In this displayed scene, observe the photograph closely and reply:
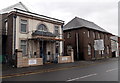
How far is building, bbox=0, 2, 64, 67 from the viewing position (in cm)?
1734

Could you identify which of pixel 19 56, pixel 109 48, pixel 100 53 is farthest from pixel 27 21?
pixel 109 48

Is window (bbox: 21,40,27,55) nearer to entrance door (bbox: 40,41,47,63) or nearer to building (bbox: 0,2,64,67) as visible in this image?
building (bbox: 0,2,64,67)

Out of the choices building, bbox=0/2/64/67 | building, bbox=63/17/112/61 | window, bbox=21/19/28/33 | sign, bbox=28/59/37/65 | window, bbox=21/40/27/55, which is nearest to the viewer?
sign, bbox=28/59/37/65

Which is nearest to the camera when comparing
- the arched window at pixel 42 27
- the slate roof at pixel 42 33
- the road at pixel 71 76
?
the road at pixel 71 76

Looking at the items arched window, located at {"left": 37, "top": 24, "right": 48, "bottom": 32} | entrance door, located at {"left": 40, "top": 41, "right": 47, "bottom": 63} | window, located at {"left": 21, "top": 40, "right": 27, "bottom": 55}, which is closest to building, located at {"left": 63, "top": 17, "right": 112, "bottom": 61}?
entrance door, located at {"left": 40, "top": 41, "right": 47, "bottom": 63}

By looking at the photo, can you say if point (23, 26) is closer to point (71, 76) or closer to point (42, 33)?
point (42, 33)

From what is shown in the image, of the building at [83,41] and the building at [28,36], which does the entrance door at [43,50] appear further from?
the building at [83,41]

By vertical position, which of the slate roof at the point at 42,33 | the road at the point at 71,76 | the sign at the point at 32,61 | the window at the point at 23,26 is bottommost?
the road at the point at 71,76

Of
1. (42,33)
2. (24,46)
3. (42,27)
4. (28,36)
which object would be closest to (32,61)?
(24,46)

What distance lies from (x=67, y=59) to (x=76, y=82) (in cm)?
1340

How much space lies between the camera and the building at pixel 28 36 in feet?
56.9

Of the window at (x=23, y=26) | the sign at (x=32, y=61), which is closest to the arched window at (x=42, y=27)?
the window at (x=23, y=26)

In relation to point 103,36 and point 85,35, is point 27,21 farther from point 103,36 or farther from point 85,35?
point 103,36

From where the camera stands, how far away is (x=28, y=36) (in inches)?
730
